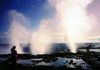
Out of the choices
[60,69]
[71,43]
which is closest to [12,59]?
[60,69]

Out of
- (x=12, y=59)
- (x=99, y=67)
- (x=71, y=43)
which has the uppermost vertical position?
(x=71, y=43)

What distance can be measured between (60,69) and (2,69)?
9.98 metres

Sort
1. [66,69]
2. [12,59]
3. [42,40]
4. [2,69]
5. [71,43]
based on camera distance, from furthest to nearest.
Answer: [42,40] < [71,43] < [66,69] < [2,69] < [12,59]

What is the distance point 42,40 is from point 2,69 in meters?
69.9

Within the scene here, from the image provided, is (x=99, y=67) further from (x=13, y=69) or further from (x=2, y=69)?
(x=2, y=69)

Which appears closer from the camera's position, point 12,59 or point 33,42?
point 12,59

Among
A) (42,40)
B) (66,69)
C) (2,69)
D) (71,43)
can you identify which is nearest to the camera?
(2,69)

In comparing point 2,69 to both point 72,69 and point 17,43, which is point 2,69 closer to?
point 72,69

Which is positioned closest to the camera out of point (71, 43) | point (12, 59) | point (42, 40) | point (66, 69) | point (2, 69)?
point (12, 59)

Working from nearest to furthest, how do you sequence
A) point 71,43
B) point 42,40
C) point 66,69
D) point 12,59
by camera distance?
point 12,59 < point 66,69 < point 71,43 < point 42,40

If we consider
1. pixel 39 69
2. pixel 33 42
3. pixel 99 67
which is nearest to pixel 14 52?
pixel 39 69

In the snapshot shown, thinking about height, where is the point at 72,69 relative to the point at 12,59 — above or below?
below

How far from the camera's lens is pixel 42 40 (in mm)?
90938

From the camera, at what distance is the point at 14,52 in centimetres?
1931
